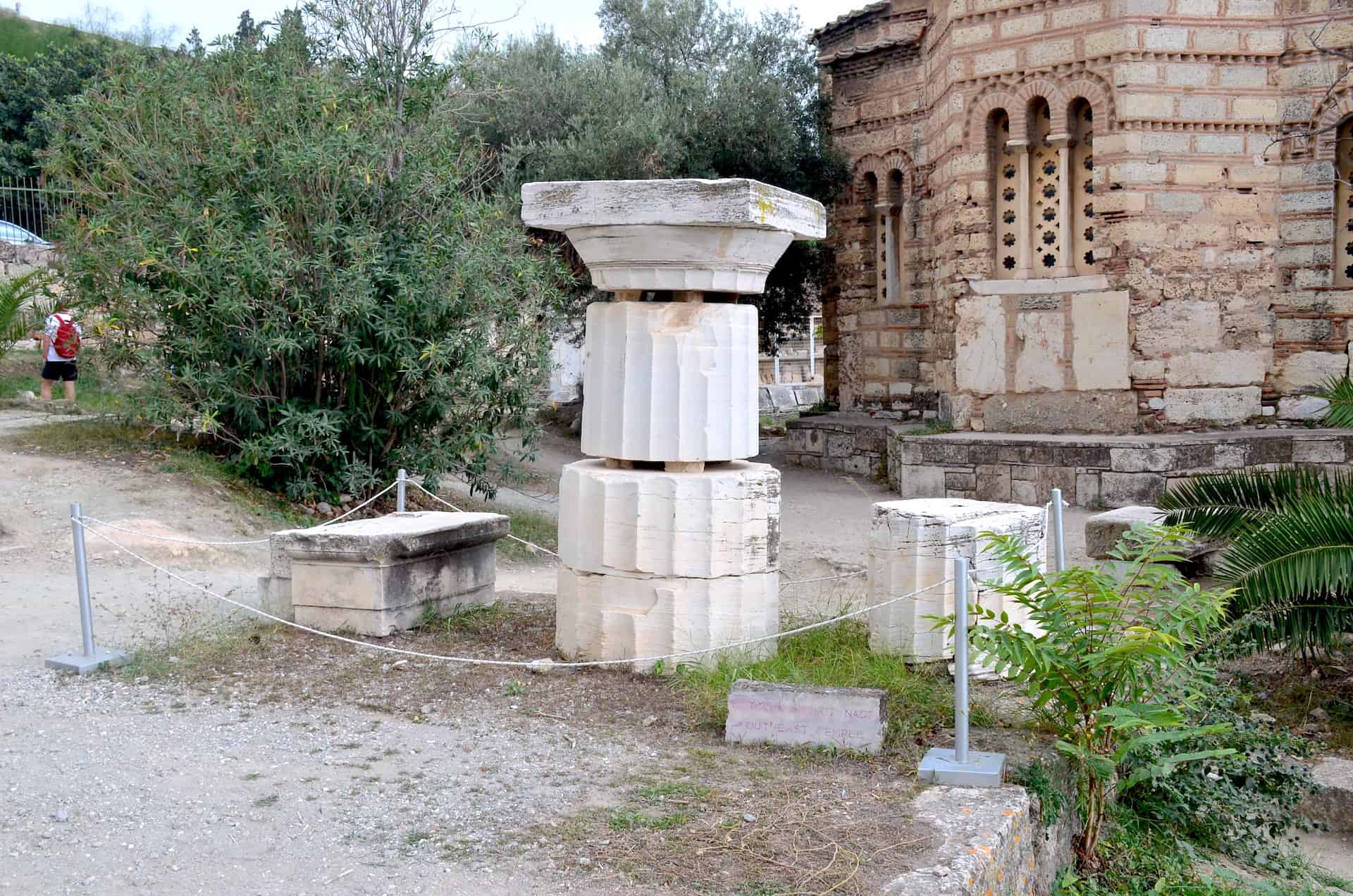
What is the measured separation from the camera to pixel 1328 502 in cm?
642

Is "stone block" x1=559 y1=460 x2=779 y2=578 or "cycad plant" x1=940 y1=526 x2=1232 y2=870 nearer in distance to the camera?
"cycad plant" x1=940 y1=526 x2=1232 y2=870

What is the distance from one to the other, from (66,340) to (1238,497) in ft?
41.4

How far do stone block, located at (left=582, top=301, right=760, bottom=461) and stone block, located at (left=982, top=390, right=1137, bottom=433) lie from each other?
785cm

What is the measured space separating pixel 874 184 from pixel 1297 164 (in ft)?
19.7

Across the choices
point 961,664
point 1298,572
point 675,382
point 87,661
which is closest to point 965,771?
point 961,664

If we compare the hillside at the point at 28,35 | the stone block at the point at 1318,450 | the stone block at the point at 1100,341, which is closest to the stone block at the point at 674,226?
the stone block at the point at 1100,341

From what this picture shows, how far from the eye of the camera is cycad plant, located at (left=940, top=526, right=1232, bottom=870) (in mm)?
4258

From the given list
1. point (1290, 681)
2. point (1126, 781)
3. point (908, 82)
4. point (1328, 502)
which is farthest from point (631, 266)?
point (908, 82)

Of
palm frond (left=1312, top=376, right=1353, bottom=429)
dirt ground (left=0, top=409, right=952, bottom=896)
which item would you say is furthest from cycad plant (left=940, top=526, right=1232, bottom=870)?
palm frond (left=1312, top=376, right=1353, bottom=429)

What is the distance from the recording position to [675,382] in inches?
225

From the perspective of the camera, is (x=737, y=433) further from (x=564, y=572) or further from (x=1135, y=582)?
(x=1135, y=582)

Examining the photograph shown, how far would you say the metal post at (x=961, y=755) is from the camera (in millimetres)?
4297

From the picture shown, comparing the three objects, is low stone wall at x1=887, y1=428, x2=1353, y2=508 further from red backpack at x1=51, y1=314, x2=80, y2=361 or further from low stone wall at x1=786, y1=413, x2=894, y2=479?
red backpack at x1=51, y1=314, x2=80, y2=361

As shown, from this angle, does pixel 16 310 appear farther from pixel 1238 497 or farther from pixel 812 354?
pixel 812 354
